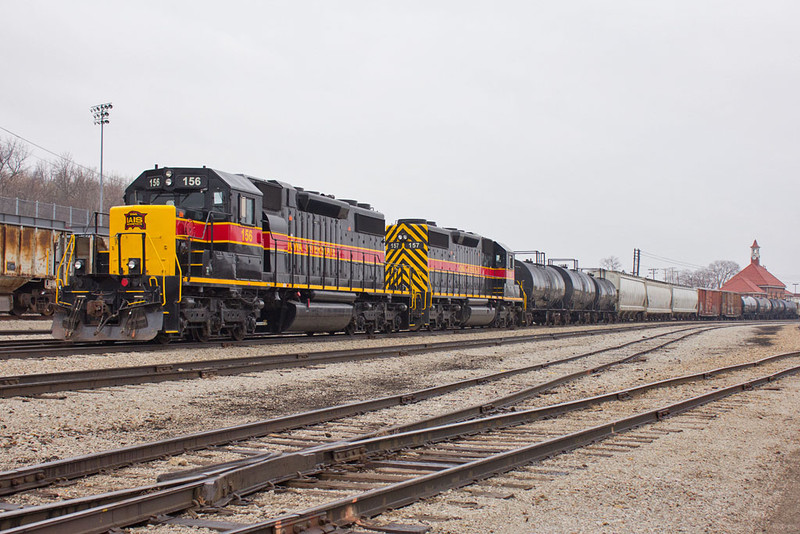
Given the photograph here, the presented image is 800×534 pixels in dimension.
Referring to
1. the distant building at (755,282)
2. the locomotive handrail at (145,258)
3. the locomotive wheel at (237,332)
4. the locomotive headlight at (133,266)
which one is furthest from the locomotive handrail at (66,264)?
the distant building at (755,282)

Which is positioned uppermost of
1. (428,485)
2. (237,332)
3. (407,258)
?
(407,258)

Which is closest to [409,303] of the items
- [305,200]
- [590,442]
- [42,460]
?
[305,200]

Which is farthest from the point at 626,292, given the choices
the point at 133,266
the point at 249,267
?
the point at 133,266

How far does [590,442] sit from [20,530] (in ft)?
15.8

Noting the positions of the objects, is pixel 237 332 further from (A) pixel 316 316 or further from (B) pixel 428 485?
(B) pixel 428 485

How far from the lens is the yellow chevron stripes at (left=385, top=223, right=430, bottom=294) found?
22016mm

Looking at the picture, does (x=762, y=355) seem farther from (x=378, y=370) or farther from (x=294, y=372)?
(x=294, y=372)

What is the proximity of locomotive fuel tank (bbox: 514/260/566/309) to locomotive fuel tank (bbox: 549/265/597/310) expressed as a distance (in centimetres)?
86

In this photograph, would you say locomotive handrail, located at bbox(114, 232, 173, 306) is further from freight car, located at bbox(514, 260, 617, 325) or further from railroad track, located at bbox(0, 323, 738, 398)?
freight car, located at bbox(514, 260, 617, 325)

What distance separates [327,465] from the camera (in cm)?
520

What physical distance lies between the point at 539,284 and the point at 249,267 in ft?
64.3

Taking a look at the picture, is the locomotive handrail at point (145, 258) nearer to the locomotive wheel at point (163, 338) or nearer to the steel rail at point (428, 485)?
the locomotive wheel at point (163, 338)

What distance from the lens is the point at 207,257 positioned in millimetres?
13945

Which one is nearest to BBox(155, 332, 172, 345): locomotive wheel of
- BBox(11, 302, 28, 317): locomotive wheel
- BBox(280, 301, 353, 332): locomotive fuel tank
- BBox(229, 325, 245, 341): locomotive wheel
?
BBox(229, 325, 245, 341): locomotive wheel
